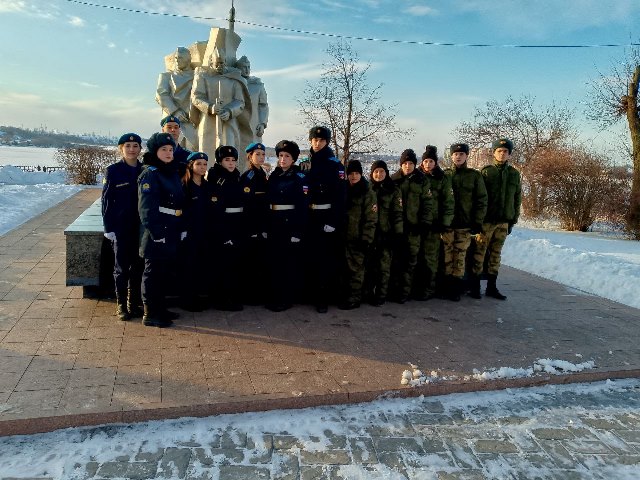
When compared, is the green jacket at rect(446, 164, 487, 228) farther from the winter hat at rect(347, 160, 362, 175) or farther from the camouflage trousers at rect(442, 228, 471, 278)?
the winter hat at rect(347, 160, 362, 175)

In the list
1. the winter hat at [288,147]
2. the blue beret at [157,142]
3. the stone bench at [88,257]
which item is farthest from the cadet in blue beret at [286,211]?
the stone bench at [88,257]

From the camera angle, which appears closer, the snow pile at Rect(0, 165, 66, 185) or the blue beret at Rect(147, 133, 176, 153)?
the blue beret at Rect(147, 133, 176, 153)

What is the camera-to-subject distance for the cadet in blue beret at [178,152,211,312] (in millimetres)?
4848

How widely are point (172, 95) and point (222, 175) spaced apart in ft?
17.1

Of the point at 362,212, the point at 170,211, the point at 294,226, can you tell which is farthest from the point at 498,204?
the point at 170,211

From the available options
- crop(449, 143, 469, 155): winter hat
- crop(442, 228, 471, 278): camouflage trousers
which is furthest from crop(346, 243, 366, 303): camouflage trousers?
crop(449, 143, 469, 155): winter hat

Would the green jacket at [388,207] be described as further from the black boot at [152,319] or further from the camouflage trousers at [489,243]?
the black boot at [152,319]

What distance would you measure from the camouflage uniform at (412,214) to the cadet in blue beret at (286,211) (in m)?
1.31

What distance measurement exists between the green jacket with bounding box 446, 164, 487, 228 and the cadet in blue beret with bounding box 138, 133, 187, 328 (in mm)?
3420

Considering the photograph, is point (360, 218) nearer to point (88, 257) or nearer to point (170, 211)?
point (170, 211)

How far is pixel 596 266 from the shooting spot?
8.41 meters

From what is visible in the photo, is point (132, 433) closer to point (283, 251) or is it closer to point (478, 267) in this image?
point (283, 251)

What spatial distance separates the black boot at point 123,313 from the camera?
15.8 ft

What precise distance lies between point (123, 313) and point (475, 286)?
14.3ft
